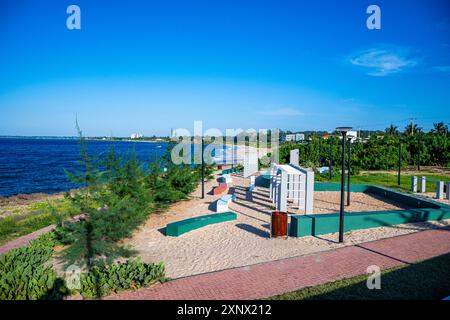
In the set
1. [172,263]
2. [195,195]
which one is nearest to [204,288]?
[172,263]

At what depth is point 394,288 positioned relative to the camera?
6.06m

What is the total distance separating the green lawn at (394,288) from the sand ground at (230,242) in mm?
2059

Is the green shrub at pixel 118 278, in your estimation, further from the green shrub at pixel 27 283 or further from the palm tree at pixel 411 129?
the palm tree at pixel 411 129

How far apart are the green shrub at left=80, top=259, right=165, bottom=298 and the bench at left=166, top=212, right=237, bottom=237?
3558mm

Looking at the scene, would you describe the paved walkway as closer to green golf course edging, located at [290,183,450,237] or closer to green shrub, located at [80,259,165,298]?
green shrub, located at [80,259,165,298]

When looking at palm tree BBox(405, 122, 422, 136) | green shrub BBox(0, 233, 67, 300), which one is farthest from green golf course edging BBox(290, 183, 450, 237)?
palm tree BBox(405, 122, 422, 136)

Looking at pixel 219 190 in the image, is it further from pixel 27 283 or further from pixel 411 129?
pixel 411 129

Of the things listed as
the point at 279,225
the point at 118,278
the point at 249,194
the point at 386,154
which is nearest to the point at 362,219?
the point at 279,225

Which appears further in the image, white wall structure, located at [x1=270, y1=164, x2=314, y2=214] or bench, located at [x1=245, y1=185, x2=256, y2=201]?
bench, located at [x1=245, y1=185, x2=256, y2=201]

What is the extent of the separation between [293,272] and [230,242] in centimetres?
289

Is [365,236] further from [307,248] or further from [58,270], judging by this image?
[58,270]

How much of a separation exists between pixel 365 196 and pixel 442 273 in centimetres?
1073

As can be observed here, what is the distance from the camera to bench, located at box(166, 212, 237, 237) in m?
10.4

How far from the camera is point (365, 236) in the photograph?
32.3 feet
